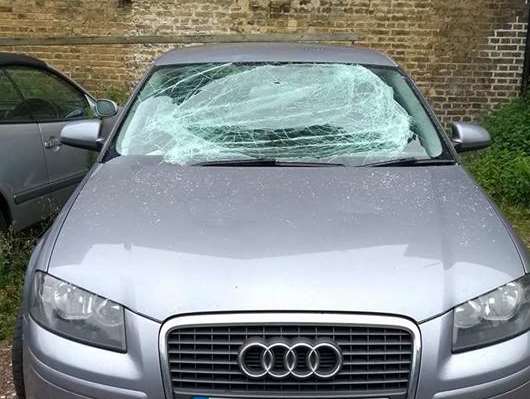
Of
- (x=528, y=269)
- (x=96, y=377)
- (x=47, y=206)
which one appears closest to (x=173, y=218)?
(x=96, y=377)

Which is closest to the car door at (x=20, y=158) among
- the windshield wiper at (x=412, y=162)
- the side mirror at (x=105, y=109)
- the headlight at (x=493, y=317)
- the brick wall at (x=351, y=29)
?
the side mirror at (x=105, y=109)

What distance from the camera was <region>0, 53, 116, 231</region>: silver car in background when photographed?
472cm

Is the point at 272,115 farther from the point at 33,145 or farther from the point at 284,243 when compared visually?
the point at 33,145

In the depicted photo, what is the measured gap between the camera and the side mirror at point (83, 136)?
3.77m

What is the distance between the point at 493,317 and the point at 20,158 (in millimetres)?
3503

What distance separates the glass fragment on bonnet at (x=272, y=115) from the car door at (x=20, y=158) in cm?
137

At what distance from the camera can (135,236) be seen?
2.54m

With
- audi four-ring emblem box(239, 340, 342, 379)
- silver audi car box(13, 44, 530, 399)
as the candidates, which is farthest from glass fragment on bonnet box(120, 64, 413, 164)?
audi four-ring emblem box(239, 340, 342, 379)

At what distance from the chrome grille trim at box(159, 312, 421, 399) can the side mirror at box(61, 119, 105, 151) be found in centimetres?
182

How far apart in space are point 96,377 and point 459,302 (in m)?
1.17

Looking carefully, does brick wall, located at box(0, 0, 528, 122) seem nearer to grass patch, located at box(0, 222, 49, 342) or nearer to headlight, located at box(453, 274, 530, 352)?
grass patch, located at box(0, 222, 49, 342)

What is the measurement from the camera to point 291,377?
2.19 meters

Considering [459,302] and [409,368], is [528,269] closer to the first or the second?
[459,302]

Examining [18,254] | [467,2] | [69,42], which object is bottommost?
[18,254]
